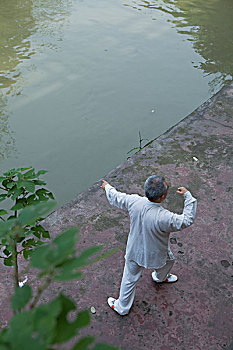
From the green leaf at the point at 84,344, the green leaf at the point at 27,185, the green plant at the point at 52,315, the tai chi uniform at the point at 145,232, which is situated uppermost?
the green plant at the point at 52,315

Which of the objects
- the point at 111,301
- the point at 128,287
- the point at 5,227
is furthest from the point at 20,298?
the point at 111,301

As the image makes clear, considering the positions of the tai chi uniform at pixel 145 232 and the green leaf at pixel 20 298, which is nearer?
the green leaf at pixel 20 298

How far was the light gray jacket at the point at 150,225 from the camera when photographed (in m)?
2.38

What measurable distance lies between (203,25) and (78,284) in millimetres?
7790

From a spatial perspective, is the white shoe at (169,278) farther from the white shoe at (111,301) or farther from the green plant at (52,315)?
the green plant at (52,315)

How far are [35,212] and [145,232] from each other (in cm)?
165

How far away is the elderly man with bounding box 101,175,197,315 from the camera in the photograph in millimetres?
2379

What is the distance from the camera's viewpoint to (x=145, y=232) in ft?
8.05

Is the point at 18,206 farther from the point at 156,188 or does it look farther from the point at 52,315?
the point at 52,315

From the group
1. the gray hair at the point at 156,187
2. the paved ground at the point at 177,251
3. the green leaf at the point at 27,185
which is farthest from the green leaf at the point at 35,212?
the paved ground at the point at 177,251

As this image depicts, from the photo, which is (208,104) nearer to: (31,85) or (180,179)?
(180,179)

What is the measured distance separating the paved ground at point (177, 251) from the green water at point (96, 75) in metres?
0.92

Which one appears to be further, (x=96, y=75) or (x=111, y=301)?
(x=96, y=75)

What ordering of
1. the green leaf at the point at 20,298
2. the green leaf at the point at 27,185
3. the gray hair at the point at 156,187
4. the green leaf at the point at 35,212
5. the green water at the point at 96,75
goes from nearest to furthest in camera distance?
the green leaf at the point at 20,298
the green leaf at the point at 35,212
the green leaf at the point at 27,185
the gray hair at the point at 156,187
the green water at the point at 96,75
